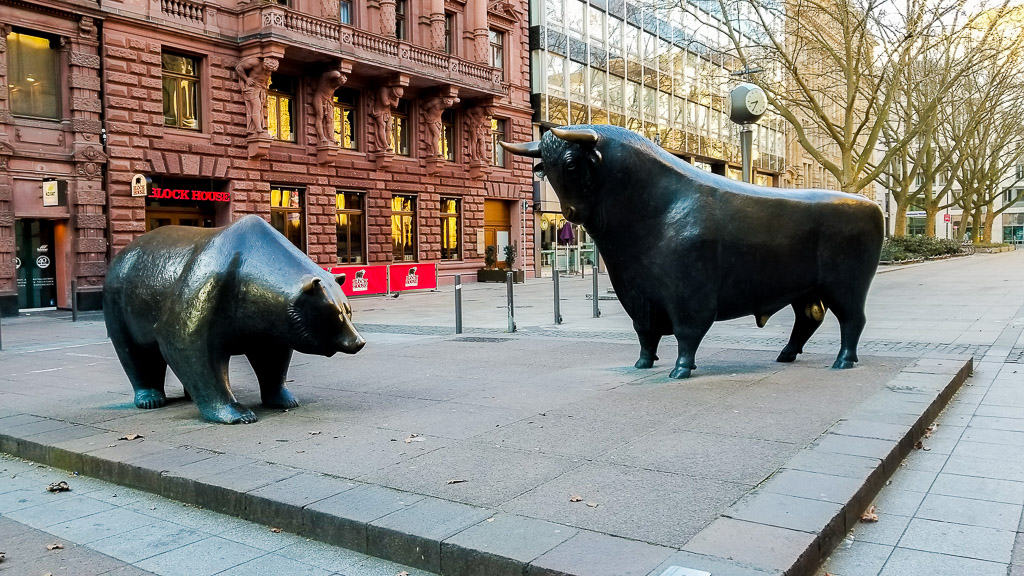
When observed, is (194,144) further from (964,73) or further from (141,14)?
(964,73)

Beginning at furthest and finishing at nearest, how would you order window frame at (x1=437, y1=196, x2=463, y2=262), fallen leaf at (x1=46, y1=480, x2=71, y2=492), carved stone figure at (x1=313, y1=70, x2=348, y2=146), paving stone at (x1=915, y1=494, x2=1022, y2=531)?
1. window frame at (x1=437, y1=196, x2=463, y2=262)
2. carved stone figure at (x1=313, y1=70, x2=348, y2=146)
3. fallen leaf at (x1=46, y1=480, x2=71, y2=492)
4. paving stone at (x1=915, y1=494, x2=1022, y2=531)

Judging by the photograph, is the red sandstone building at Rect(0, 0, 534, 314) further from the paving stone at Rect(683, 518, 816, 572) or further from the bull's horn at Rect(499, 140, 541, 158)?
the paving stone at Rect(683, 518, 816, 572)

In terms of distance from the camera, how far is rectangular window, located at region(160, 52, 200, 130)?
71.2 feet

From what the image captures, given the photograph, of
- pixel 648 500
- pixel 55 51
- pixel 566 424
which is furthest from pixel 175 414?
pixel 55 51

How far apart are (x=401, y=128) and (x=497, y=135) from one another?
208 inches

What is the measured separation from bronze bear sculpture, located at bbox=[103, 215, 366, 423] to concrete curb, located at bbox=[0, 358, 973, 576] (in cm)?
69

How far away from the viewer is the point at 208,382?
577 centimetres

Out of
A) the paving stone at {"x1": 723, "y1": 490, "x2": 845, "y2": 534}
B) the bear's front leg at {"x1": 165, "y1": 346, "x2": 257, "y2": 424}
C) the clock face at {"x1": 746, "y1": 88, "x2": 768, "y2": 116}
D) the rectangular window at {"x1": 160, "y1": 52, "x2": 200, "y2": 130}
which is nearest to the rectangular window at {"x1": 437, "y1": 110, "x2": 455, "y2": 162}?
Result: the rectangular window at {"x1": 160, "y1": 52, "x2": 200, "y2": 130}

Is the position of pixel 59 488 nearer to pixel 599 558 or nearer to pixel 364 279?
pixel 599 558

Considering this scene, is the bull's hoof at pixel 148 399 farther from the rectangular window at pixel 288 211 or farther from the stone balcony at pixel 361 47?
the rectangular window at pixel 288 211

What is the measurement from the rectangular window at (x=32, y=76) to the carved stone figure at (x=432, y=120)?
12.8 m

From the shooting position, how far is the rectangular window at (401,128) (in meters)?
28.8

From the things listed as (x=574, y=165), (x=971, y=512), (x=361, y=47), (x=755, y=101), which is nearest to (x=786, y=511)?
(x=971, y=512)

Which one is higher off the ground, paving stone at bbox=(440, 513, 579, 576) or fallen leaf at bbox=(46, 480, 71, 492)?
paving stone at bbox=(440, 513, 579, 576)
